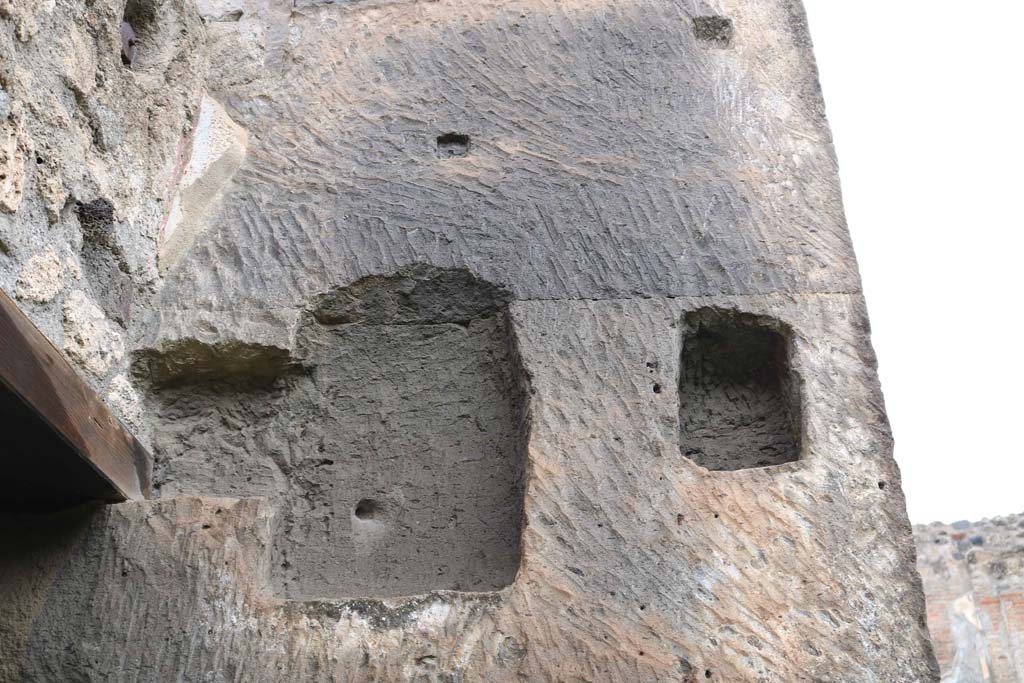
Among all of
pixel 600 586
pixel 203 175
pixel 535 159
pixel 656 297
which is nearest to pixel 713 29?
pixel 535 159

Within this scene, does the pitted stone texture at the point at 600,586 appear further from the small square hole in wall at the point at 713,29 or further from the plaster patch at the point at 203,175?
the small square hole in wall at the point at 713,29

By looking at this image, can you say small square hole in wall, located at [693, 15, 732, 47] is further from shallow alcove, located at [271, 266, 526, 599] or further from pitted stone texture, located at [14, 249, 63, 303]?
pitted stone texture, located at [14, 249, 63, 303]

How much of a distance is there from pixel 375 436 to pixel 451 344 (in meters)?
0.27

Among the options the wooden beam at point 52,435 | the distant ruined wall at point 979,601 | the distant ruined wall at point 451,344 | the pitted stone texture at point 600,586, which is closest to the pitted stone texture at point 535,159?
the distant ruined wall at point 451,344

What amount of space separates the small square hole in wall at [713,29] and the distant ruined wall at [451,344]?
0.01m

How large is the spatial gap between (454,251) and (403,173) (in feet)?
0.88

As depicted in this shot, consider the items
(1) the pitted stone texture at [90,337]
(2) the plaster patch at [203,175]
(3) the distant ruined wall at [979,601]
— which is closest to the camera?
(1) the pitted stone texture at [90,337]

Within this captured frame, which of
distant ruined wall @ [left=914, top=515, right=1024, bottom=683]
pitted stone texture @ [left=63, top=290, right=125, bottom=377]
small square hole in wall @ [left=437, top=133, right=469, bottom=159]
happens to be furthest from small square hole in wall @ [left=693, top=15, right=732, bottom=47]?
distant ruined wall @ [left=914, top=515, right=1024, bottom=683]

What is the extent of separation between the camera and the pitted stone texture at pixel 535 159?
96.7 inches

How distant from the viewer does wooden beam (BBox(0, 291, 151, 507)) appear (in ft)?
A: 5.53

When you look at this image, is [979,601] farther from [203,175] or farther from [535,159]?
[203,175]

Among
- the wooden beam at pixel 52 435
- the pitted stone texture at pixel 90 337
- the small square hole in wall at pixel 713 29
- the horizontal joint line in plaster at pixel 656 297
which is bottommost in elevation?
the wooden beam at pixel 52 435

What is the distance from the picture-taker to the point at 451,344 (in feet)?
8.23

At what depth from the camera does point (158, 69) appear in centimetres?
261
